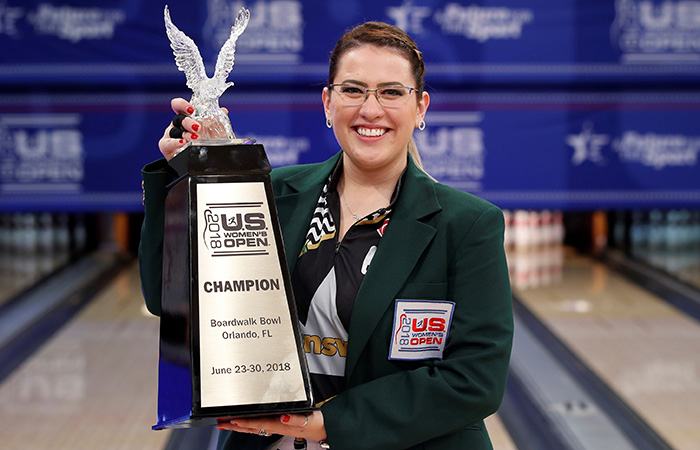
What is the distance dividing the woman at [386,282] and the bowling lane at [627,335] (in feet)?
6.94

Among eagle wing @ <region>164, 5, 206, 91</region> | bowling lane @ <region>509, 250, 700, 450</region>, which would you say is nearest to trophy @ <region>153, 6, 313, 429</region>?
eagle wing @ <region>164, 5, 206, 91</region>

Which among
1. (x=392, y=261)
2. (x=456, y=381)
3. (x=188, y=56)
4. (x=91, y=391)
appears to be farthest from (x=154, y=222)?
(x=91, y=391)

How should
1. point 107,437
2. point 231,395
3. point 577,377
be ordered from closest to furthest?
point 231,395 → point 107,437 → point 577,377

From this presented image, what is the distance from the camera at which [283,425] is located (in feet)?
3.51

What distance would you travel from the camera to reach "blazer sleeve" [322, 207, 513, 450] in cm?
111

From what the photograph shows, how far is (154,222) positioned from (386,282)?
371mm

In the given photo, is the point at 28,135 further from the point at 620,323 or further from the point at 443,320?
the point at 443,320

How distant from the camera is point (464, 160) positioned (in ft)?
15.4

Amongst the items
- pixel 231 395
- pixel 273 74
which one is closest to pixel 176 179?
pixel 231 395

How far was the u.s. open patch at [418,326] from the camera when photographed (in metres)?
1.15

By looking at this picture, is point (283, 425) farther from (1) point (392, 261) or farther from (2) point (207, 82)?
(2) point (207, 82)

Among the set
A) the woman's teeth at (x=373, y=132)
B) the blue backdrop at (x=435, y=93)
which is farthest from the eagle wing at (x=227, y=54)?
the blue backdrop at (x=435, y=93)

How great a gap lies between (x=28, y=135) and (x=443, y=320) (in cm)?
407

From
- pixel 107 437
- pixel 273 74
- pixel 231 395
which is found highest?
pixel 273 74
